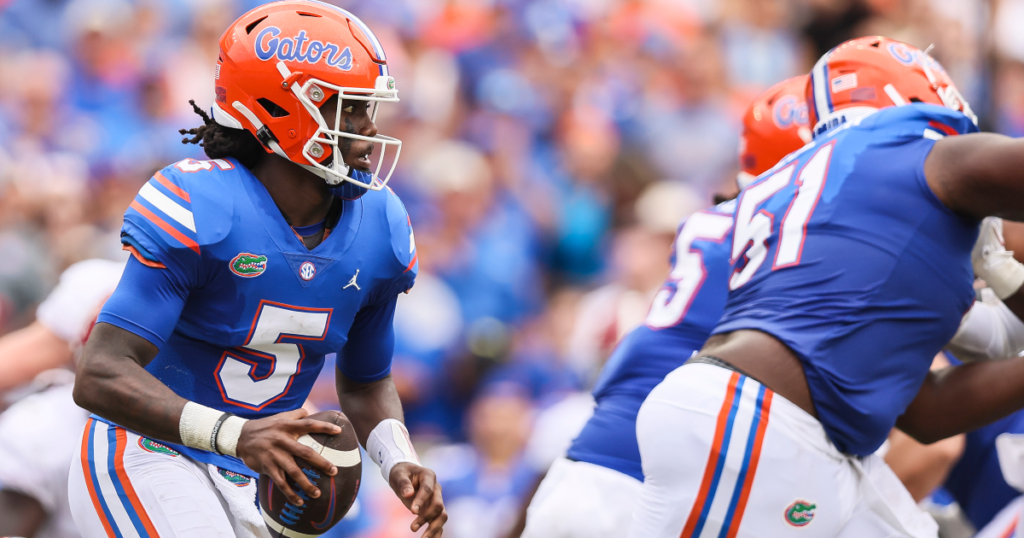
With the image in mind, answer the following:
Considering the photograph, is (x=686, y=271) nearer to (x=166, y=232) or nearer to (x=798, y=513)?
(x=798, y=513)

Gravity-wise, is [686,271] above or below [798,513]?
above

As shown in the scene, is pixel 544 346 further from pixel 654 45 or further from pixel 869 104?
pixel 869 104

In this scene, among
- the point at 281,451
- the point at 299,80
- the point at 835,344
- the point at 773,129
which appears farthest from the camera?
the point at 773,129

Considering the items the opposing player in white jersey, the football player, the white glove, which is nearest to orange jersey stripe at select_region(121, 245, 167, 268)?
the opposing player in white jersey

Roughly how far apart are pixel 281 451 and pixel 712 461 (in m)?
1.16

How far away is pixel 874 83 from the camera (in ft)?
11.2

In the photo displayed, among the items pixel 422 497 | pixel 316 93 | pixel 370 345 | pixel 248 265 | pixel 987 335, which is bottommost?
pixel 422 497

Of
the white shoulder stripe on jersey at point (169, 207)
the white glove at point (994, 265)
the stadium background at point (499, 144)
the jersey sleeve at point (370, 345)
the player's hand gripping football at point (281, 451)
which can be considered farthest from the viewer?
the stadium background at point (499, 144)

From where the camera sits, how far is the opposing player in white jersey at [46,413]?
3820 mm

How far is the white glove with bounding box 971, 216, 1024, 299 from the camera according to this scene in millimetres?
3086

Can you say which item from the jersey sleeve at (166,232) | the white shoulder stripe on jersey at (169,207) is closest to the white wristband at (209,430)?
the jersey sleeve at (166,232)

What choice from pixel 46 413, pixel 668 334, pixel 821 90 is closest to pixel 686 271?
pixel 668 334

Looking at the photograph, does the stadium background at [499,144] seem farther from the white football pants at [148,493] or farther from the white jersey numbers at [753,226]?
the white football pants at [148,493]

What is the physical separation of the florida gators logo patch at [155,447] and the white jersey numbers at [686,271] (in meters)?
1.71
